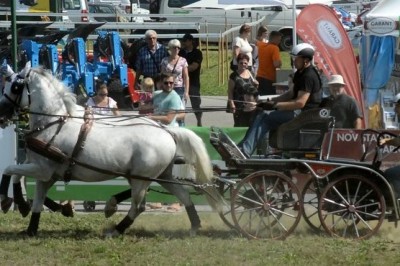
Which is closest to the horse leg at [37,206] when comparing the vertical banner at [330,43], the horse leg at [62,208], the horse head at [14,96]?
the horse leg at [62,208]

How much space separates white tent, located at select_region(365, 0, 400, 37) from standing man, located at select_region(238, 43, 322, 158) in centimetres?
585

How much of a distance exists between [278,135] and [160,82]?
279cm

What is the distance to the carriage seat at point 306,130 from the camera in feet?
35.2

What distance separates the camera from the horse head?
1056cm

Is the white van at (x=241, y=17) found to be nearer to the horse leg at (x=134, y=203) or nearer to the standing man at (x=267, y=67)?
the standing man at (x=267, y=67)

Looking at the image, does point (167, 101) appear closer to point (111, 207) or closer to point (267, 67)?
point (111, 207)

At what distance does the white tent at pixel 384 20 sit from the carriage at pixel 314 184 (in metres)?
6.11

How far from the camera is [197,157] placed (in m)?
10.8

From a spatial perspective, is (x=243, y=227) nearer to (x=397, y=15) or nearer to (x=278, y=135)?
(x=278, y=135)

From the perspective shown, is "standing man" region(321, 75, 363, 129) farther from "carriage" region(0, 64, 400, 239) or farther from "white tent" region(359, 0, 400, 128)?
"white tent" region(359, 0, 400, 128)

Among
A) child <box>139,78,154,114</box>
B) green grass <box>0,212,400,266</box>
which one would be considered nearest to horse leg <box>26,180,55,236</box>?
green grass <box>0,212,400,266</box>

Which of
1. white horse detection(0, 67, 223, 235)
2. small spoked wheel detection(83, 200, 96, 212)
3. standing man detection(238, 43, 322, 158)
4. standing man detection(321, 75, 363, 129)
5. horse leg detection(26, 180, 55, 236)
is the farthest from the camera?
small spoked wheel detection(83, 200, 96, 212)

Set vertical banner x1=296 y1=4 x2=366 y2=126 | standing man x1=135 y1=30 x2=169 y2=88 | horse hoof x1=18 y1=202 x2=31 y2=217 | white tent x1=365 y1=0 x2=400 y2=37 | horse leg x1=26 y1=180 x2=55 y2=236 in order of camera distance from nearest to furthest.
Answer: horse leg x1=26 y1=180 x2=55 y2=236, horse hoof x1=18 y1=202 x2=31 y2=217, vertical banner x1=296 y1=4 x2=366 y2=126, white tent x1=365 y1=0 x2=400 y2=37, standing man x1=135 y1=30 x2=169 y2=88

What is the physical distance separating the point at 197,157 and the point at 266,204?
2.80 ft
